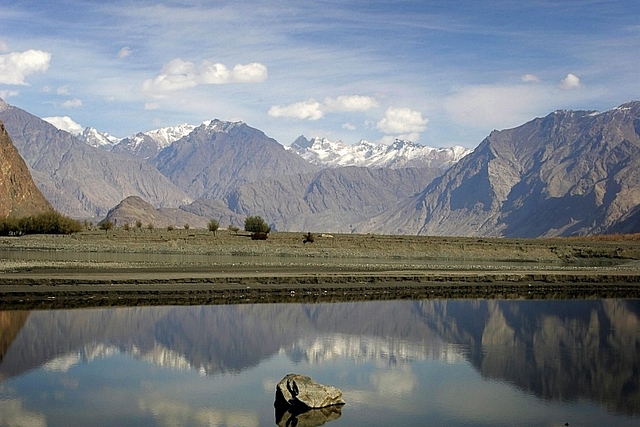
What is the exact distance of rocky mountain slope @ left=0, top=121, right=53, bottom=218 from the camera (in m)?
159

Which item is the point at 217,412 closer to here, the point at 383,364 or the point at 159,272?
the point at 383,364

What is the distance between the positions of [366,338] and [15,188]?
151 m

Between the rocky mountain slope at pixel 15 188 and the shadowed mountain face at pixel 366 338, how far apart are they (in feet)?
421

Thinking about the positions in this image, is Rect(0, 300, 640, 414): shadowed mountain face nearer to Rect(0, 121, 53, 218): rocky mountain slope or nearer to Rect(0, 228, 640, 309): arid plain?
Rect(0, 228, 640, 309): arid plain

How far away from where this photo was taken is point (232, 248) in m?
94.1

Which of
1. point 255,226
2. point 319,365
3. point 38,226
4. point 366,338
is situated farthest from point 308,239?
point 319,365

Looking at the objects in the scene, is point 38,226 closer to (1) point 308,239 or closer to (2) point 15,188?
(1) point 308,239

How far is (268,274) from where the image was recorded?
56875 millimetres

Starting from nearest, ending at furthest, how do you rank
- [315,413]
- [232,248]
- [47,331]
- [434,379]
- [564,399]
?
[315,413] < [564,399] < [434,379] < [47,331] < [232,248]

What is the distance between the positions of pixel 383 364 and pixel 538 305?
69.7ft

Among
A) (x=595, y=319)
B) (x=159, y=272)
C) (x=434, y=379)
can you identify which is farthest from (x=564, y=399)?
(x=159, y=272)

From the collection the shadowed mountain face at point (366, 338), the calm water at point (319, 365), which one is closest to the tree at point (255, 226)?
the shadowed mountain face at point (366, 338)

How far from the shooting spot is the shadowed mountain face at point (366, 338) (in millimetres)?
25859

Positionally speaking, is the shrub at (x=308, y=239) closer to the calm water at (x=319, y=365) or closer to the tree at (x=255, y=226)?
the tree at (x=255, y=226)
